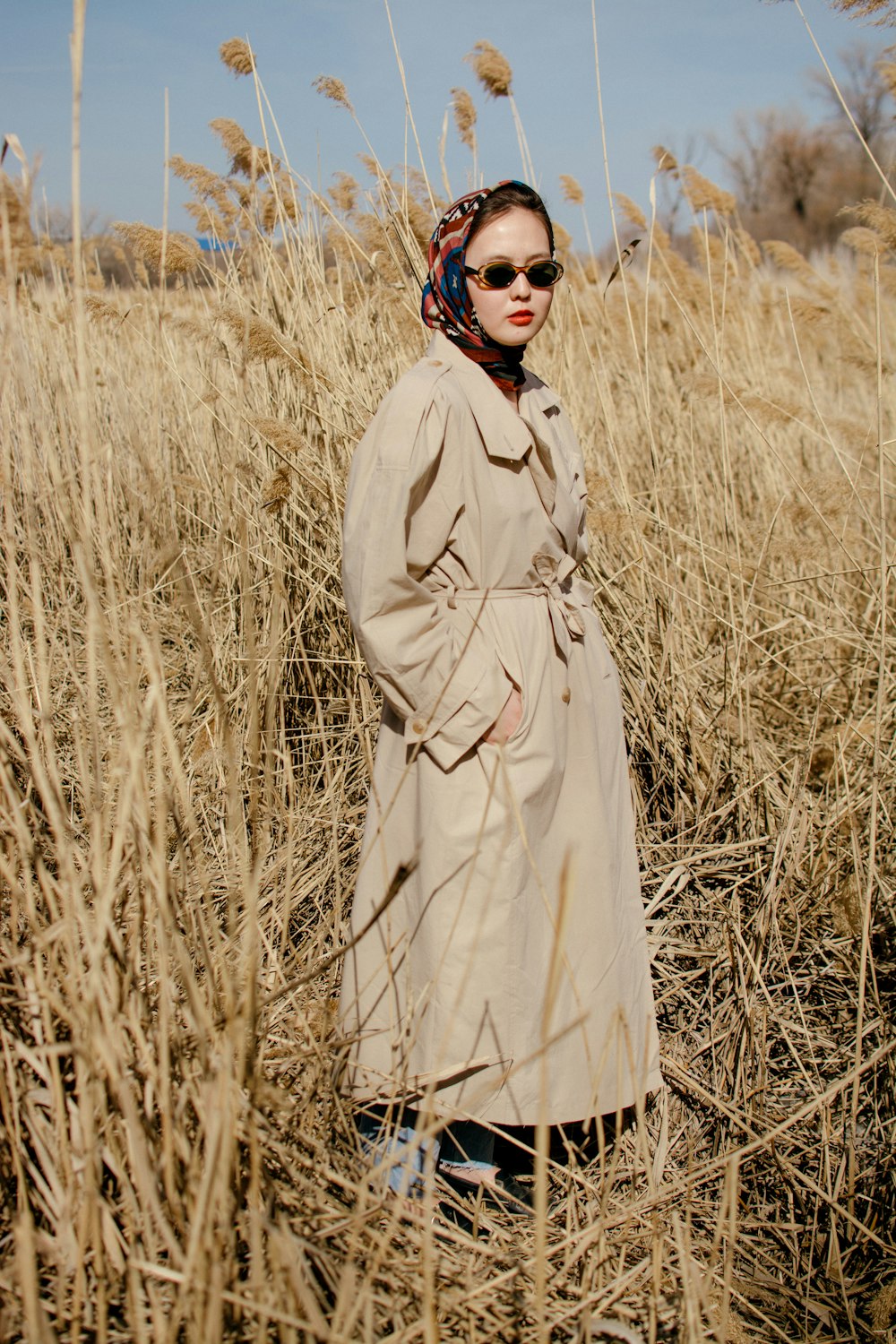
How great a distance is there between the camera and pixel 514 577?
1.38m

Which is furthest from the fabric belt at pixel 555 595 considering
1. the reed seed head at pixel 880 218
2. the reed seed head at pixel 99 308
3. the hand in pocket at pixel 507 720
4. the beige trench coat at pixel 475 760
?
the reed seed head at pixel 99 308

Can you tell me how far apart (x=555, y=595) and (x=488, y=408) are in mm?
273

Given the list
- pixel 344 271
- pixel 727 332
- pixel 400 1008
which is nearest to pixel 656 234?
pixel 727 332

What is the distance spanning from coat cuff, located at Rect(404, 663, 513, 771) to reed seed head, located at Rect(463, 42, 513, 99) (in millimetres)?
1625

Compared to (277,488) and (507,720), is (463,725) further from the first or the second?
(277,488)

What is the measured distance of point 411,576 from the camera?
1305 mm

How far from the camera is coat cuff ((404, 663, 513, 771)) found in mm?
1280

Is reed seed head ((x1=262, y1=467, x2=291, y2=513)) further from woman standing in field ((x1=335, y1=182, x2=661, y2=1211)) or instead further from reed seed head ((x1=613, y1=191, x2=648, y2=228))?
reed seed head ((x1=613, y1=191, x2=648, y2=228))

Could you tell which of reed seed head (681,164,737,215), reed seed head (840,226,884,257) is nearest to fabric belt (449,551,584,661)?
reed seed head (840,226,884,257)

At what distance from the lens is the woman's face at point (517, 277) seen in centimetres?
134

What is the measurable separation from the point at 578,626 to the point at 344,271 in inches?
56.6

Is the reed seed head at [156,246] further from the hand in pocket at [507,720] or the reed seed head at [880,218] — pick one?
the reed seed head at [880,218]

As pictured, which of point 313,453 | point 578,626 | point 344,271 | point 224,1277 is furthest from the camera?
point 344,271

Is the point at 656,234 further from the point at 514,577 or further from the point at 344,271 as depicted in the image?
the point at 514,577
